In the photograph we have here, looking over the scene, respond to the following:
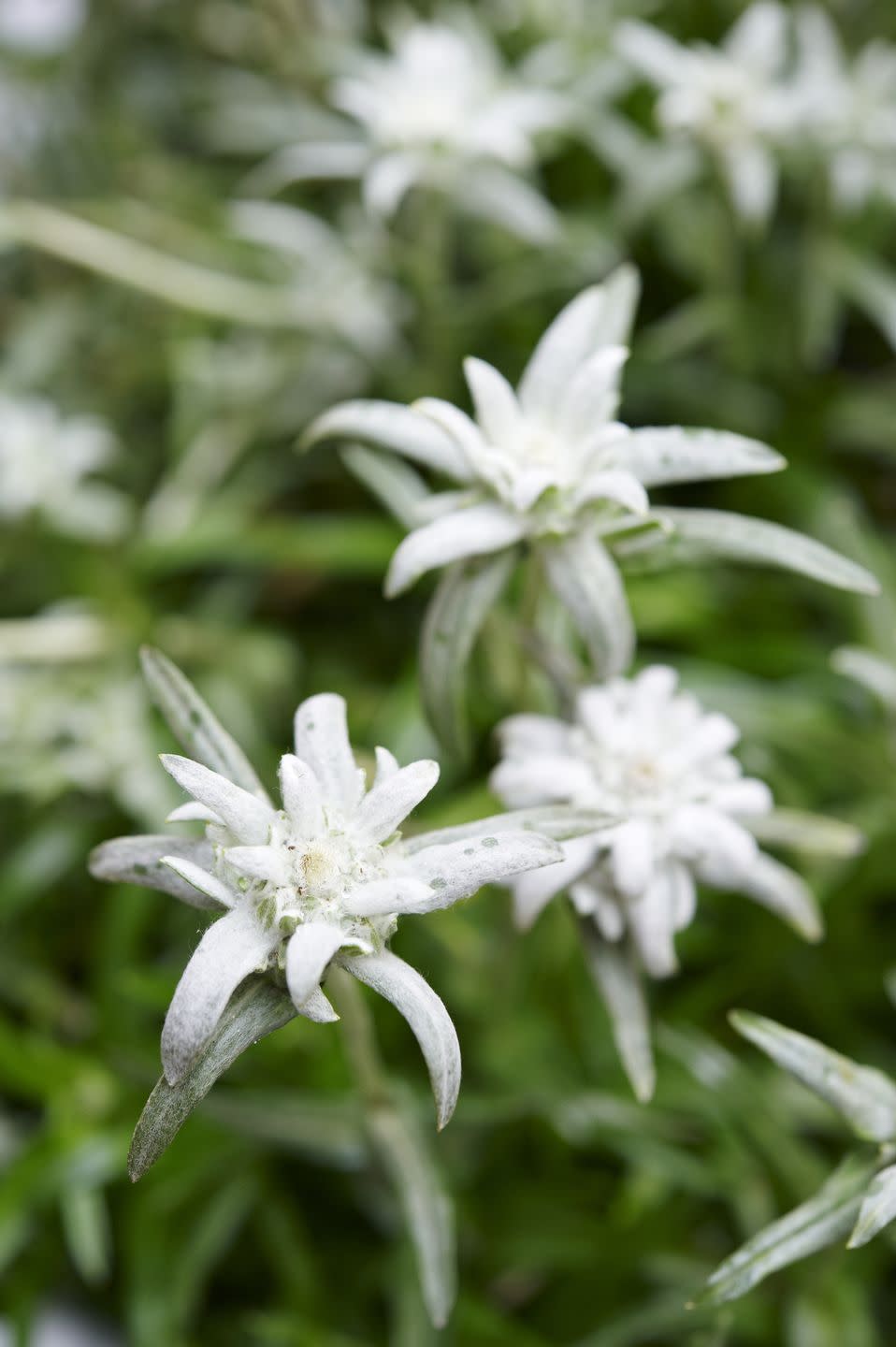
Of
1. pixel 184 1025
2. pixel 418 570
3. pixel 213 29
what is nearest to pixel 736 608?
pixel 418 570

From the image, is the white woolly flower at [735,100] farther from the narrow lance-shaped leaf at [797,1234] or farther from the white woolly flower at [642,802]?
the narrow lance-shaped leaf at [797,1234]

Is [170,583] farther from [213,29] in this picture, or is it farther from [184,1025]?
[184,1025]

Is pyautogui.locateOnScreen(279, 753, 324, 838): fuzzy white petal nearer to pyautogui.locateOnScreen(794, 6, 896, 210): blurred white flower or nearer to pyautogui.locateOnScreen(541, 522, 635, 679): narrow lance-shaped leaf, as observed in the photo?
pyautogui.locateOnScreen(541, 522, 635, 679): narrow lance-shaped leaf

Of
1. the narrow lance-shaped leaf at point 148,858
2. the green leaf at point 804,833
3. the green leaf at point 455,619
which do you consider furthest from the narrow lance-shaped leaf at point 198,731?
the green leaf at point 804,833

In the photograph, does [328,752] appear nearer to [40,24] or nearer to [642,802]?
[642,802]

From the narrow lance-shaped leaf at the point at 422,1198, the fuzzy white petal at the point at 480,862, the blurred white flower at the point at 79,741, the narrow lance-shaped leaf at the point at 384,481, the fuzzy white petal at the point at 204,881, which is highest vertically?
the narrow lance-shaped leaf at the point at 384,481
